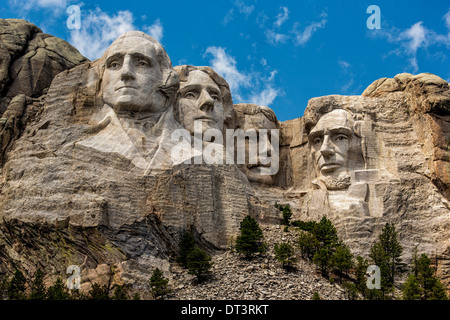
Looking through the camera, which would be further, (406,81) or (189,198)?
(406,81)

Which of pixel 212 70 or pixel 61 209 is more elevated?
pixel 212 70

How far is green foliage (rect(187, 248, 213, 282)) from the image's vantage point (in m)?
25.0

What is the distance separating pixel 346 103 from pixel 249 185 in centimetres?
441

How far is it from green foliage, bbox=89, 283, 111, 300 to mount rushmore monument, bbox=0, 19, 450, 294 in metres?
0.55

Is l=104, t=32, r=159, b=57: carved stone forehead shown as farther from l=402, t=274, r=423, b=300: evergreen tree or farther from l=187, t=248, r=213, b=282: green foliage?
l=402, t=274, r=423, b=300: evergreen tree

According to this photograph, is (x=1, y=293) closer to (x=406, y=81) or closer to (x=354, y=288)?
(x=354, y=288)

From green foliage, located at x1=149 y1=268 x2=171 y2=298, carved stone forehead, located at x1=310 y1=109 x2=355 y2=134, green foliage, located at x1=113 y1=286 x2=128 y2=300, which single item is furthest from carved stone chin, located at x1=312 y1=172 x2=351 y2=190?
green foliage, located at x1=113 y1=286 x2=128 y2=300

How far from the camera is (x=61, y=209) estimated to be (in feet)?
84.4

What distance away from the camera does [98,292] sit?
2377 centimetres

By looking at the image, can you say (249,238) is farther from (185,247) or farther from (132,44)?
(132,44)
